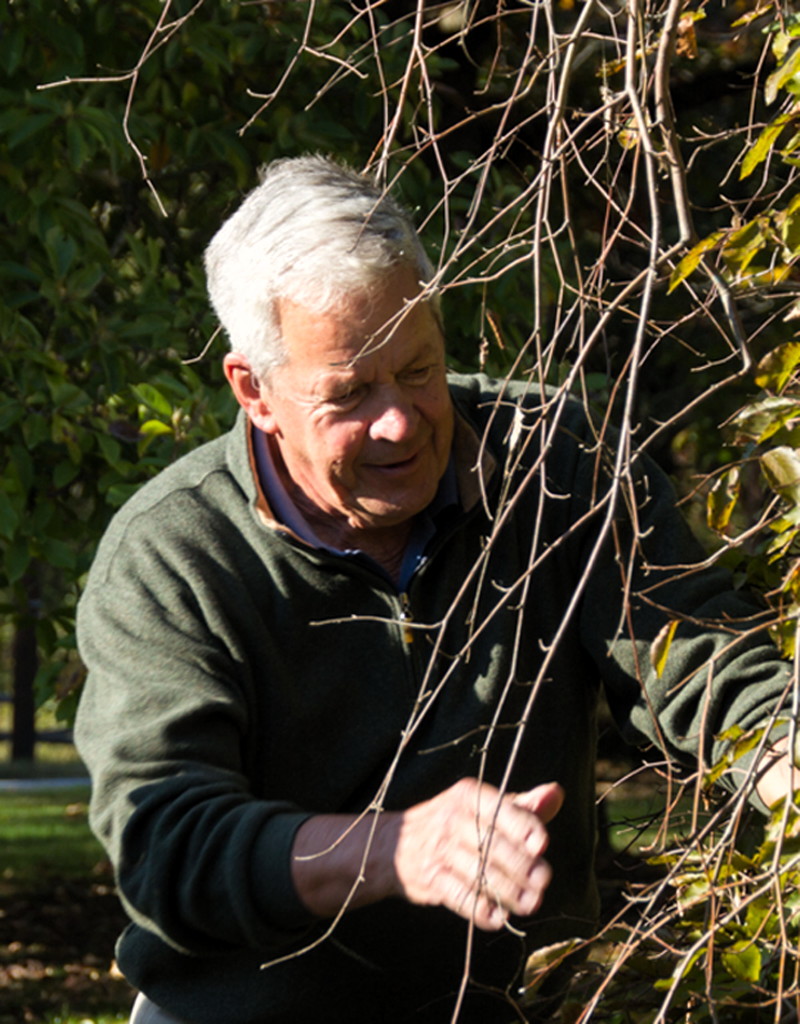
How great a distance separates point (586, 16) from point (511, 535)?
923mm

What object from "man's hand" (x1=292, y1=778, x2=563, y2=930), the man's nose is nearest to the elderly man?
the man's nose

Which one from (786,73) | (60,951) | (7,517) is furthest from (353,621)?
(60,951)

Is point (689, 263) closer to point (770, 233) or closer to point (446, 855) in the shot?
point (770, 233)

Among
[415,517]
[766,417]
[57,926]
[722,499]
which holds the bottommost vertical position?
[57,926]

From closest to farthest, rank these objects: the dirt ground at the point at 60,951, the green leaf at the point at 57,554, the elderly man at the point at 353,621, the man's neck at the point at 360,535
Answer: the elderly man at the point at 353,621 < the man's neck at the point at 360,535 < the green leaf at the point at 57,554 < the dirt ground at the point at 60,951

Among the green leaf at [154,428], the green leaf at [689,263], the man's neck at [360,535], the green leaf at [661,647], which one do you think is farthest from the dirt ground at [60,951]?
the green leaf at [689,263]

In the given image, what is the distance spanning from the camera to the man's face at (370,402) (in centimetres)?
221

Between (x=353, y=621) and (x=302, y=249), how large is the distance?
563mm

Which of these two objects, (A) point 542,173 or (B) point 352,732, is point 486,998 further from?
(A) point 542,173

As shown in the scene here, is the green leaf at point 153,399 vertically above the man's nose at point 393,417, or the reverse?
the man's nose at point 393,417

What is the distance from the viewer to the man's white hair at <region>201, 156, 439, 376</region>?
7.28 ft

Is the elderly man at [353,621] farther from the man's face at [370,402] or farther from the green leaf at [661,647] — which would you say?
the green leaf at [661,647]

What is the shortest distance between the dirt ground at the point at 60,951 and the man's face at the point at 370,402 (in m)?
4.23

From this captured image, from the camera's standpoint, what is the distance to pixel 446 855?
5.62 ft
